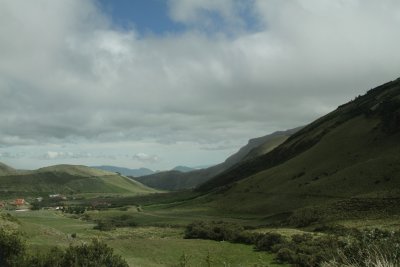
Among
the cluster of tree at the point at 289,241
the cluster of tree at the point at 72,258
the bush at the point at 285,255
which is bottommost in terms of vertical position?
the bush at the point at 285,255

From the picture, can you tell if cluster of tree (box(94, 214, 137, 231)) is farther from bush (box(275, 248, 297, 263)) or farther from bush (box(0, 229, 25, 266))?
bush (box(0, 229, 25, 266))

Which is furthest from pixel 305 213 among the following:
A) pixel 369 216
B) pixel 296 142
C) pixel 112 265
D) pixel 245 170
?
pixel 245 170

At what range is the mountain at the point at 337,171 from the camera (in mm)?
95875

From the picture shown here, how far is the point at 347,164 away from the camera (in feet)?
387

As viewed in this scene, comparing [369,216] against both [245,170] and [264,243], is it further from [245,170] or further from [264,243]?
[245,170]

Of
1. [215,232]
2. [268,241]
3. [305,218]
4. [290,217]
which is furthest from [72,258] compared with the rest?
[290,217]

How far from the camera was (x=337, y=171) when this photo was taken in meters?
115

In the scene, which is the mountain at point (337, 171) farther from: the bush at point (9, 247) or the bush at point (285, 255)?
the bush at point (9, 247)

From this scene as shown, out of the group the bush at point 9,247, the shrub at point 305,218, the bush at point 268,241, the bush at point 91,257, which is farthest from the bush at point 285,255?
the shrub at point 305,218

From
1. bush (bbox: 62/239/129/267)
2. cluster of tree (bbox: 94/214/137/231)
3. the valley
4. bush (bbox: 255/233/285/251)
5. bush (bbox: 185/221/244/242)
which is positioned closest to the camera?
bush (bbox: 62/239/129/267)

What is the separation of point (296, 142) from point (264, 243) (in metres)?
125

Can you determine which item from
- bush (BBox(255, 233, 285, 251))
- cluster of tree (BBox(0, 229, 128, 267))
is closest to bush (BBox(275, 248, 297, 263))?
bush (BBox(255, 233, 285, 251))

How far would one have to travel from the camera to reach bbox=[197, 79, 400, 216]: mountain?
95875 mm

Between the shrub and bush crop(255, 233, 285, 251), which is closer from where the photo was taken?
bush crop(255, 233, 285, 251)
